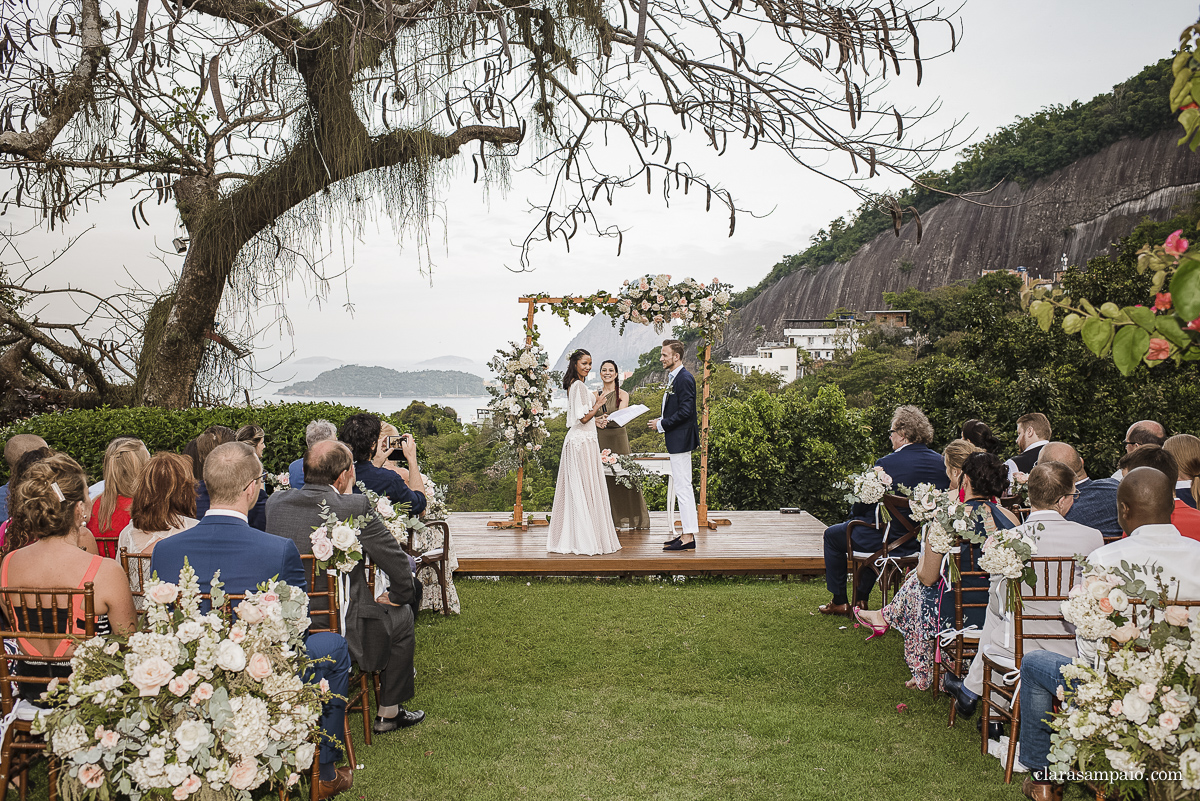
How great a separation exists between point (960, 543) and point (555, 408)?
576 cm

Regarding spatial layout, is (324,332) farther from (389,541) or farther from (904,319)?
(904,319)

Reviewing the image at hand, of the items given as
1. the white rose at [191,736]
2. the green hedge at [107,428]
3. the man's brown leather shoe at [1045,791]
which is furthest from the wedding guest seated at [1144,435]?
the green hedge at [107,428]

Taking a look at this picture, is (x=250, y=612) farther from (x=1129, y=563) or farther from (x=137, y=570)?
(x=1129, y=563)

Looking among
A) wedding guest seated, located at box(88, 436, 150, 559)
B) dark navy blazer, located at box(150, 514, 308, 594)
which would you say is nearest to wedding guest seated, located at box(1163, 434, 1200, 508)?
dark navy blazer, located at box(150, 514, 308, 594)

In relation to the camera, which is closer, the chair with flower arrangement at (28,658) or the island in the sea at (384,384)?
the chair with flower arrangement at (28,658)

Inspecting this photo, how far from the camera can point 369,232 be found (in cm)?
520

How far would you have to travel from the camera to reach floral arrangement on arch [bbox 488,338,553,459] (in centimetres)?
870

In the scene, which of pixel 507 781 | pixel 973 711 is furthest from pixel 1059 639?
pixel 507 781

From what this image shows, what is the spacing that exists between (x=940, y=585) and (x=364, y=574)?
300 centimetres

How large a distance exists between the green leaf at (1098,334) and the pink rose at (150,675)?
2.36 meters

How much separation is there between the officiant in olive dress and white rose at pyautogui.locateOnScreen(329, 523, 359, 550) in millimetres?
4750

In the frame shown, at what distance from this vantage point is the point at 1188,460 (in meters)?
4.23

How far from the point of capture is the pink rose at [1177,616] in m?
2.06

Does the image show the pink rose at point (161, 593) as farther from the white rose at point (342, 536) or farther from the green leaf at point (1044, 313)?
the green leaf at point (1044, 313)
